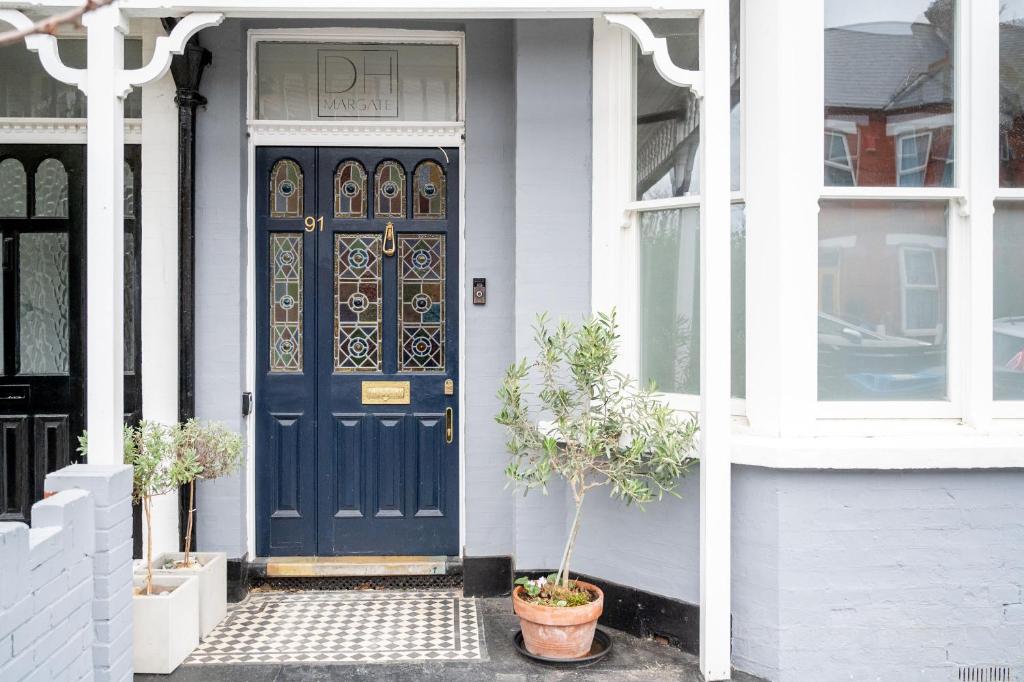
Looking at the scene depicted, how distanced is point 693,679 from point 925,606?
1.13 m

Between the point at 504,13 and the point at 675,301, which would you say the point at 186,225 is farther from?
the point at 675,301

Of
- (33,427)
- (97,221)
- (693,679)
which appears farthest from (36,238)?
(693,679)

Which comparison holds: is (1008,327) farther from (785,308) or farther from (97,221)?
(97,221)

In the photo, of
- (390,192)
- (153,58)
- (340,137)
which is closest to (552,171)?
(390,192)

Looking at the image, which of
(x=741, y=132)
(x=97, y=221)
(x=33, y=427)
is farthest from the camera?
(x=33, y=427)

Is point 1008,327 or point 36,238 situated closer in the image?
point 1008,327

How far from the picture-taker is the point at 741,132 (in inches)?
165

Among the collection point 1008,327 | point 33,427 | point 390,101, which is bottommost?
point 33,427

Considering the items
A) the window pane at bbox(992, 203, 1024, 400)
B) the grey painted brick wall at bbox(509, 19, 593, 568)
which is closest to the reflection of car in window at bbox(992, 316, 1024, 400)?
the window pane at bbox(992, 203, 1024, 400)

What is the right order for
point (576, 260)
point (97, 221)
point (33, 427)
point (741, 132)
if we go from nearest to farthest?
point (97, 221) < point (741, 132) < point (576, 260) < point (33, 427)

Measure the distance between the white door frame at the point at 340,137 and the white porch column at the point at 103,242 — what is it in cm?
120

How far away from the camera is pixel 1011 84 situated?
160 inches

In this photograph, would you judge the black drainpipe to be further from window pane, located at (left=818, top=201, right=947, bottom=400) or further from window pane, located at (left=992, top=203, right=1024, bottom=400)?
window pane, located at (left=992, top=203, right=1024, bottom=400)

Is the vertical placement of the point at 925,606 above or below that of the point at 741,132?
below
